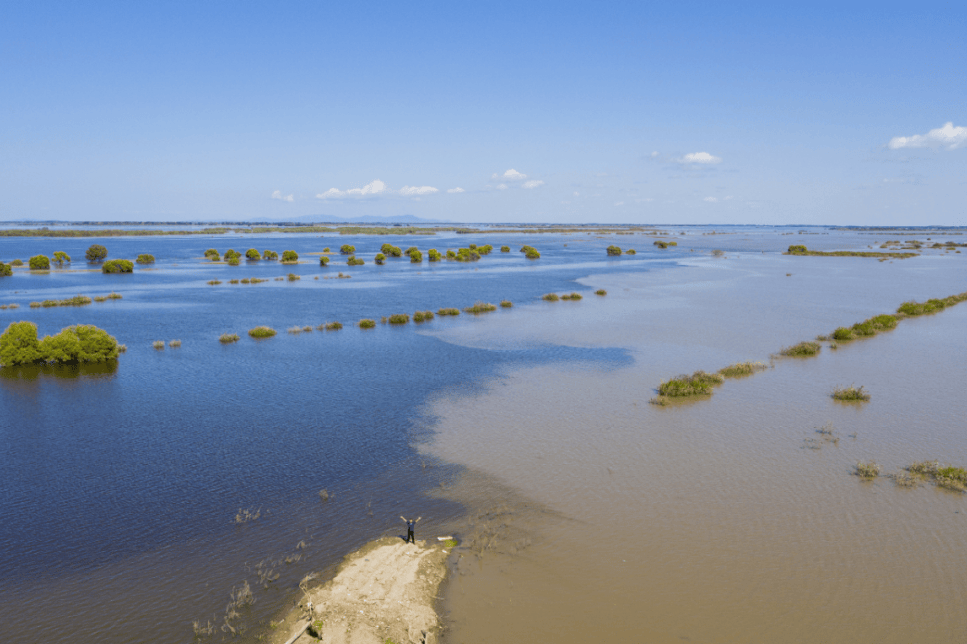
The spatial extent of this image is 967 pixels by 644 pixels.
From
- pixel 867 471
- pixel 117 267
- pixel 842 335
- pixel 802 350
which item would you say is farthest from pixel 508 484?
pixel 117 267

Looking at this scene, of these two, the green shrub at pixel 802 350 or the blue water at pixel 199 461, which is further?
the green shrub at pixel 802 350

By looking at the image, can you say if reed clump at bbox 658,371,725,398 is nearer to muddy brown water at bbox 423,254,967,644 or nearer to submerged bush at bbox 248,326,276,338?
muddy brown water at bbox 423,254,967,644

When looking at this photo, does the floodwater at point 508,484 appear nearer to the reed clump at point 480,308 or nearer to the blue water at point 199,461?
the blue water at point 199,461

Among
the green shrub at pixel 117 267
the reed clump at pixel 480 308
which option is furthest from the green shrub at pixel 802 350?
the green shrub at pixel 117 267

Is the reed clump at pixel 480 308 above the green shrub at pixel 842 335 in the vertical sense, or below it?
below

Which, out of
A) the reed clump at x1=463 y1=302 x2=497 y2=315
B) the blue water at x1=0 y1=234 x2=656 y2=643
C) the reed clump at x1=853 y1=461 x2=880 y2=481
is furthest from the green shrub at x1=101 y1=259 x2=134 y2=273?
the reed clump at x1=853 y1=461 x2=880 y2=481

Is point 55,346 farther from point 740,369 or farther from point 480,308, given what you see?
point 740,369

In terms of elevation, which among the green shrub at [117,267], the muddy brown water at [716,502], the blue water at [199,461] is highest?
the green shrub at [117,267]
